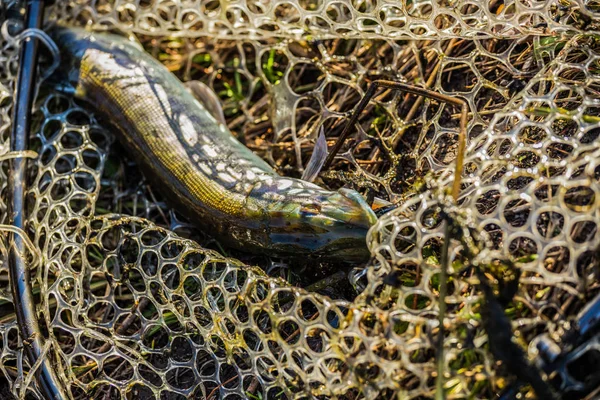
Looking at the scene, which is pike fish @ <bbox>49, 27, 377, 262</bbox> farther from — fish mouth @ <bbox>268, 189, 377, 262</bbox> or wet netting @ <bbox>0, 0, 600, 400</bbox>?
wet netting @ <bbox>0, 0, 600, 400</bbox>

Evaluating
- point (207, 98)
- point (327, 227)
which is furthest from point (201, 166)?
point (327, 227)

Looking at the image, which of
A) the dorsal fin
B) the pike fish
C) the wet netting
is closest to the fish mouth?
the pike fish

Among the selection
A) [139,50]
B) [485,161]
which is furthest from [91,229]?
[485,161]

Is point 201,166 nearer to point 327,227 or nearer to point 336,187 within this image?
point 336,187

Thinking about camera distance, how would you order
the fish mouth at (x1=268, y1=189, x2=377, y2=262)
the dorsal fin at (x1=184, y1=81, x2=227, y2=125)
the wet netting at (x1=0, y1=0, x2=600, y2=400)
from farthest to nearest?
the dorsal fin at (x1=184, y1=81, x2=227, y2=125) → the fish mouth at (x1=268, y1=189, x2=377, y2=262) → the wet netting at (x1=0, y1=0, x2=600, y2=400)

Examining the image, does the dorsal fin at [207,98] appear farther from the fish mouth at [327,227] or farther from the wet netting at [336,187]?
the fish mouth at [327,227]
